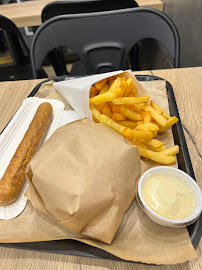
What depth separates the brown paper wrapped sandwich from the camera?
0.67 meters

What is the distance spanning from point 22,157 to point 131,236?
0.55m

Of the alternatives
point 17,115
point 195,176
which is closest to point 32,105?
point 17,115

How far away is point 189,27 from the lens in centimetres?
197

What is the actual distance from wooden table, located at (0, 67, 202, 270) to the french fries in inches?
6.3

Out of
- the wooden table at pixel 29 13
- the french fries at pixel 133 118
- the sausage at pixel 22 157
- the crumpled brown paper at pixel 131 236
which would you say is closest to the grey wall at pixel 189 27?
the wooden table at pixel 29 13

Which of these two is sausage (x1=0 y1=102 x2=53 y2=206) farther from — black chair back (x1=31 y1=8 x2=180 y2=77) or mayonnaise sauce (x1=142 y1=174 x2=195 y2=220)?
black chair back (x1=31 y1=8 x2=180 y2=77)

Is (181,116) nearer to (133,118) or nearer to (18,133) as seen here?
(133,118)

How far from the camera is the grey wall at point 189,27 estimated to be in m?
1.81

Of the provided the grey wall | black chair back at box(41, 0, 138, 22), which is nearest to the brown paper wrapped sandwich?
black chair back at box(41, 0, 138, 22)

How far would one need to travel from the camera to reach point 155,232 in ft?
2.29

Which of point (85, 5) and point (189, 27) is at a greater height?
point (85, 5)

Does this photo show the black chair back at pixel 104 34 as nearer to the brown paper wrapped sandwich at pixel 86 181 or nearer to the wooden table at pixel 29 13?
the brown paper wrapped sandwich at pixel 86 181

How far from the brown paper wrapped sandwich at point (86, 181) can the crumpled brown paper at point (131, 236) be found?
0.15ft

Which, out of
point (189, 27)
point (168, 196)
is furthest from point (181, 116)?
point (189, 27)
